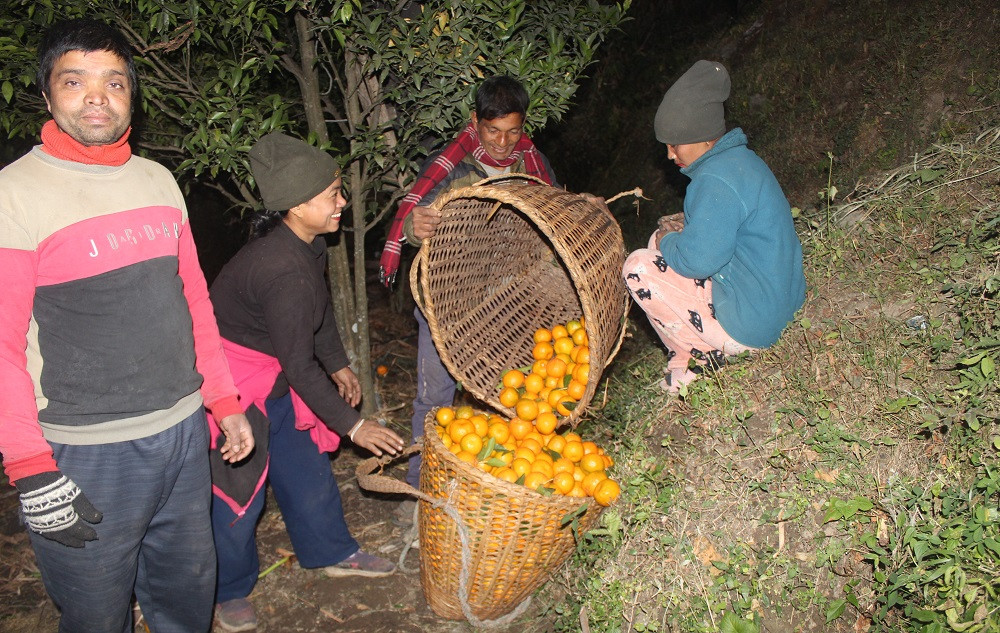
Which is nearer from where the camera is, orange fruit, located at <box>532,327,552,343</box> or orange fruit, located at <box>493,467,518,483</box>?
orange fruit, located at <box>493,467,518,483</box>

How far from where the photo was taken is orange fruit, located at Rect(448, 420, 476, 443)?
114 inches

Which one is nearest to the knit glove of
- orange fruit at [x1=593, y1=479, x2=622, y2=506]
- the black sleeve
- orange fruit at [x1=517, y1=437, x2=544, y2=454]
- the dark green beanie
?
the black sleeve

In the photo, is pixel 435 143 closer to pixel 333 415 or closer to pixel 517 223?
pixel 517 223

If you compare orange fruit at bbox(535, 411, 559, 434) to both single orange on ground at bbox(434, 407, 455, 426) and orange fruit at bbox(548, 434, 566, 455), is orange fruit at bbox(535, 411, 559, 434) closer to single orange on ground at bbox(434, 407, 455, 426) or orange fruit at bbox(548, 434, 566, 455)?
orange fruit at bbox(548, 434, 566, 455)

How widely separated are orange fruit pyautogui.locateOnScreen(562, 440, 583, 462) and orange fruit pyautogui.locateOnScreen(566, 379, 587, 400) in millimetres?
214

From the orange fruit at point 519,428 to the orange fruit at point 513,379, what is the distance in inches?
11.7

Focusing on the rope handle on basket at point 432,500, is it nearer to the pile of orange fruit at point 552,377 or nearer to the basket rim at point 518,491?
the basket rim at point 518,491

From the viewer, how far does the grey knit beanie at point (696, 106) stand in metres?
2.79

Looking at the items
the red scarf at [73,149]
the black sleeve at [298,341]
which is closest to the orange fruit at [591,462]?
the black sleeve at [298,341]

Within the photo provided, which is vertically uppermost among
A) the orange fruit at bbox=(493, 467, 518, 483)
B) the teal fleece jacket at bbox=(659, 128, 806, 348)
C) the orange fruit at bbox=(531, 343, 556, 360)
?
the teal fleece jacket at bbox=(659, 128, 806, 348)

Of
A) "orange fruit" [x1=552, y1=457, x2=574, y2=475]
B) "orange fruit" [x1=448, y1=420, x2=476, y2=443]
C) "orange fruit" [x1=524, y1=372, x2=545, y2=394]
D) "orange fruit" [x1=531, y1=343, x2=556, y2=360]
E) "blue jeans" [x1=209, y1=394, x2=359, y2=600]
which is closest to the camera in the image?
"orange fruit" [x1=552, y1=457, x2=574, y2=475]

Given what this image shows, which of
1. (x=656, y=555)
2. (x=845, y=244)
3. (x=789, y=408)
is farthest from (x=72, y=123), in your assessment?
(x=845, y=244)

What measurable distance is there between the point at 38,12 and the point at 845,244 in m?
4.26

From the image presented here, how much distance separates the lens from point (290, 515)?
348 cm
